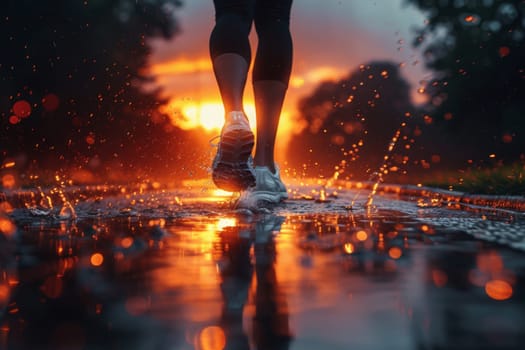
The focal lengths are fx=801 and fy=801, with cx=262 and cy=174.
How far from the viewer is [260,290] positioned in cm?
267

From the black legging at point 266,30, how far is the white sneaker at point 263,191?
933 millimetres

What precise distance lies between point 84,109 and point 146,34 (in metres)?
7.78

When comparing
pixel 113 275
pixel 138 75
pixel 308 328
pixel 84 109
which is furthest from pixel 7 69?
pixel 308 328

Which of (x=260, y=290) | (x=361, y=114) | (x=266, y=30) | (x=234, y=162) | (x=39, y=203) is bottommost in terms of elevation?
(x=260, y=290)

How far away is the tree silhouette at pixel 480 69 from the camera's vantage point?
2595 cm

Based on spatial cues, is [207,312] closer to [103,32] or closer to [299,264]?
[299,264]

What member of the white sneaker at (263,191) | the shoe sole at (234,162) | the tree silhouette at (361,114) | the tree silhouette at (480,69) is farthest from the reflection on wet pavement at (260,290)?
the tree silhouette at (361,114)

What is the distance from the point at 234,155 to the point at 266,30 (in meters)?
1.82

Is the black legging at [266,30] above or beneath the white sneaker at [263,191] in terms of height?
above

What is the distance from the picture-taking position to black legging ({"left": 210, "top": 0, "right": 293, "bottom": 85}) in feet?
21.7

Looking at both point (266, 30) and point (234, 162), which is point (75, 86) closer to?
point (266, 30)

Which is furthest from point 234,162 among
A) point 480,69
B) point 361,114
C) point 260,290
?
point 361,114

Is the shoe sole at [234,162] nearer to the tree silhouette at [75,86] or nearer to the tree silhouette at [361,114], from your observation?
the tree silhouette at [75,86]

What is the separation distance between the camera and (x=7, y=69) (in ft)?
55.6
